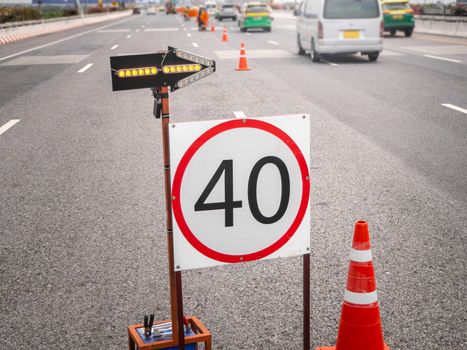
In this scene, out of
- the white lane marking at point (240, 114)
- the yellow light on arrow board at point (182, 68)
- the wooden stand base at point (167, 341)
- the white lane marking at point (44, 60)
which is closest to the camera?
the yellow light on arrow board at point (182, 68)

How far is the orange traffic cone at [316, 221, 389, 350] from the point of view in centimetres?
326

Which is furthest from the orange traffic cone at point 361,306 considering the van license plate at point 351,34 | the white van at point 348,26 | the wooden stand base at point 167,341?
the van license plate at point 351,34

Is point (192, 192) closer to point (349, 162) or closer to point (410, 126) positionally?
point (349, 162)

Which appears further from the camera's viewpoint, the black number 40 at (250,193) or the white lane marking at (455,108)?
the white lane marking at (455,108)

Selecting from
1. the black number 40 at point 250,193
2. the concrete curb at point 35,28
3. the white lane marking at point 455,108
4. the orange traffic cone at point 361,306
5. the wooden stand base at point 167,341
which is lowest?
the concrete curb at point 35,28

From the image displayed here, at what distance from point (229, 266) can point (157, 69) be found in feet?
7.01

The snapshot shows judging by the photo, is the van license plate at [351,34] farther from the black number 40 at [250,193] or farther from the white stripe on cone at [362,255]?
the black number 40 at [250,193]

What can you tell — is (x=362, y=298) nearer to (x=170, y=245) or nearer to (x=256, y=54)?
(x=170, y=245)

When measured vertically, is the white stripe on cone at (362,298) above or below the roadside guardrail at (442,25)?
above

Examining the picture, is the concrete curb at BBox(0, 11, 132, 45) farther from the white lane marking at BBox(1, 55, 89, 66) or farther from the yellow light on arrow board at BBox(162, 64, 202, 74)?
the yellow light on arrow board at BBox(162, 64, 202, 74)

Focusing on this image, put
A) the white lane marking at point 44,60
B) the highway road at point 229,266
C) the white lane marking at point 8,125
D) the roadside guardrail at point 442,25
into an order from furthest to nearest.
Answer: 1. the roadside guardrail at point 442,25
2. the white lane marking at point 44,60
3. the white lane marking at point 8,125
4. the highway road at point 229,266

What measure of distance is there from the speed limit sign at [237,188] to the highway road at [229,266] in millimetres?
776

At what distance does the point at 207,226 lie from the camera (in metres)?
3.05

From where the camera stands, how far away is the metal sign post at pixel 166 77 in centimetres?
296
